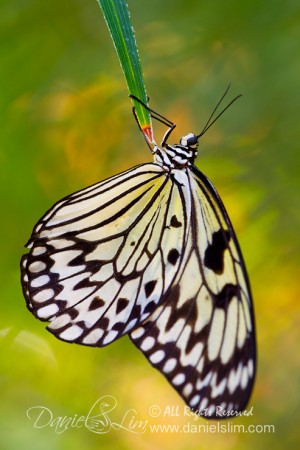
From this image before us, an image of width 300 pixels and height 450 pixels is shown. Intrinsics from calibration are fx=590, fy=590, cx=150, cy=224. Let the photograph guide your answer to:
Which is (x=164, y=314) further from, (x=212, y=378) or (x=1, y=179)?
(x=1, y=179)

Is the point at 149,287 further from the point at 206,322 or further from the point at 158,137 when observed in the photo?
the point at 158,137

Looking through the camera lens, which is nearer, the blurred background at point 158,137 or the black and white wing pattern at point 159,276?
the black and white wing pattern at point 159,276

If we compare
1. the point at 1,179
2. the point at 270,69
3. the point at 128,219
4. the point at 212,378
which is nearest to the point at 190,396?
the point at 212,378

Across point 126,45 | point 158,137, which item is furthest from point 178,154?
point 158,137

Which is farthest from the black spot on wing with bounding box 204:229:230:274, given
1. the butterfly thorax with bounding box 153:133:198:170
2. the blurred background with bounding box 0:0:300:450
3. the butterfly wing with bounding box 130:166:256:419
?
the blurred background with bounding box 0:0:300:450

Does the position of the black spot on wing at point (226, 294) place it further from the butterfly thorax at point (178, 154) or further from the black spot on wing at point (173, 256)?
the butterfly thorax at point (178, 154)

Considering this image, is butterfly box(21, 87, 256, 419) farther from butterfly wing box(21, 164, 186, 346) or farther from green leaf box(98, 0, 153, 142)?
green leaf box(98, 0, 153, 142)

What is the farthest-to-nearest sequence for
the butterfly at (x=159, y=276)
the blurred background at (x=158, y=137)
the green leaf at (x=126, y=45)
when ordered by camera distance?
the blurred background at (x=158, y=137) < the butterfly at (x=159, y=276) < the green leaf at (x=126, y=45)

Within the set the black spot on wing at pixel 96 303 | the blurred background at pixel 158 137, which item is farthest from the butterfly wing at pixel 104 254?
the blurred background at pixel 158 137
